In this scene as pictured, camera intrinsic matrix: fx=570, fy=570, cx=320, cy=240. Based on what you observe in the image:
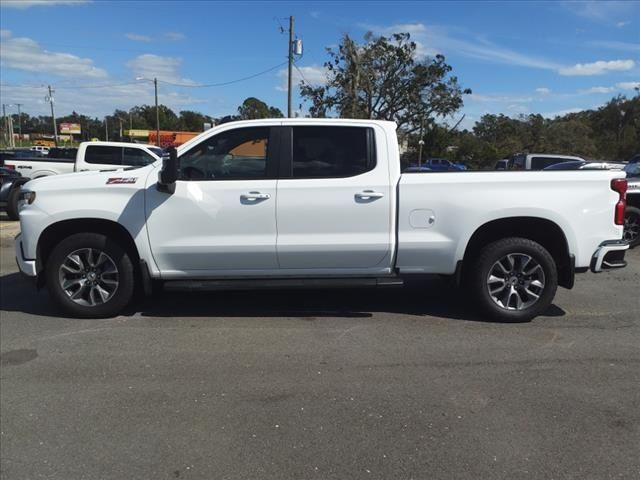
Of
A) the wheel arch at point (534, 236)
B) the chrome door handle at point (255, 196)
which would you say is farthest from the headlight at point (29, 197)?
the wheel arch at point (534, 236)

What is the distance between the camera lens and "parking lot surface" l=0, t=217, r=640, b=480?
3104mm

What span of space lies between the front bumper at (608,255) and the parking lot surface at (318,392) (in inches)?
23.2

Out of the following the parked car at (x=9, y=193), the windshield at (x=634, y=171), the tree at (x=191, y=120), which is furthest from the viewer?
the tree at (x=191, y=120)

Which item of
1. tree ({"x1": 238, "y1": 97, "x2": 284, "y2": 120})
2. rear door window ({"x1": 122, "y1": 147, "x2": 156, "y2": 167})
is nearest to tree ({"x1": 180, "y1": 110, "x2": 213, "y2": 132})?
tree ({"x1": 238, "y1": 97, "x2": 284, "y2": 120})

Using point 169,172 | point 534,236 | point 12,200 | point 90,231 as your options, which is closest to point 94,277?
point 90,231

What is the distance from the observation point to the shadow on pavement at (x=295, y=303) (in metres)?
5.89

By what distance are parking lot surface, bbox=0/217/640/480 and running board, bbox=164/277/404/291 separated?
15.0 inches

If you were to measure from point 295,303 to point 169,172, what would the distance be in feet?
6.66

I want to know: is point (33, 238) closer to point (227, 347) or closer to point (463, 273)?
point (227, 347)

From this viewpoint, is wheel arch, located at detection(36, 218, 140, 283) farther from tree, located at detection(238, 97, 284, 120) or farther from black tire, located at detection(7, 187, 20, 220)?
tree, located at detection(238, 97, 284, 120)

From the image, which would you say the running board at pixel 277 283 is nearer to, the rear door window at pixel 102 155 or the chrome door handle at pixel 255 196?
the chrome door handle at pixel 255 196

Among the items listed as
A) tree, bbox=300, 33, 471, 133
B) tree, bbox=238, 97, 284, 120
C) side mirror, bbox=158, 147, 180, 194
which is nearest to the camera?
side mirror, bbox=158, 147, 180, 194

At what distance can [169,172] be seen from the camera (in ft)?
17.0

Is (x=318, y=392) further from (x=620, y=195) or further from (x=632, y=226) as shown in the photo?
(x=632, y=226)
